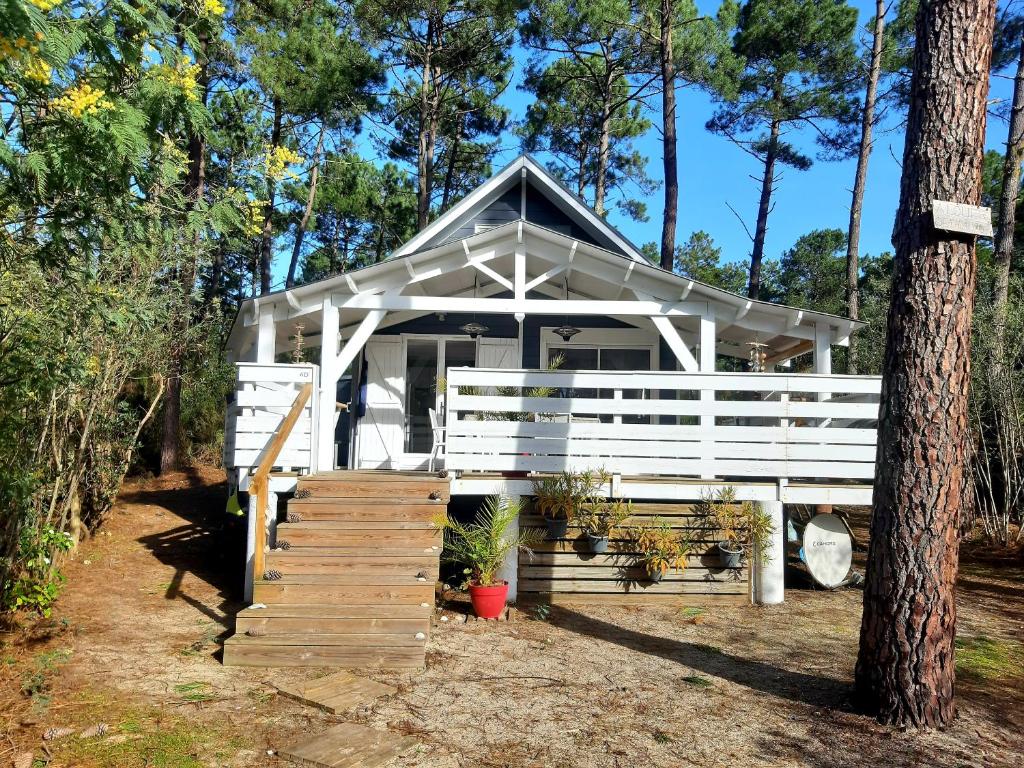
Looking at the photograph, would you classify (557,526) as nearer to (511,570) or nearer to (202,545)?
(511,570)

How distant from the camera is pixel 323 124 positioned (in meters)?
19.5

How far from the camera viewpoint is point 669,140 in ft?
54.9

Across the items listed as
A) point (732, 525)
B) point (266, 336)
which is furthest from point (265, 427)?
point (732, 525)

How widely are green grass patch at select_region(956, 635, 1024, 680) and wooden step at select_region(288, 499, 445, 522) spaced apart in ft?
14.0

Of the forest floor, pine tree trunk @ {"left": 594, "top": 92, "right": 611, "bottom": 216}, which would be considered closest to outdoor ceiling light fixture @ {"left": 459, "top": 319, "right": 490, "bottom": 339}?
the forest floor

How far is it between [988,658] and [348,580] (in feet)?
16.0

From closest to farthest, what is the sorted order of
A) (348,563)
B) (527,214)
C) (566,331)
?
(348,563)
(566,331)
(527,214)

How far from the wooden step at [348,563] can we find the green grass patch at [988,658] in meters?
3.97

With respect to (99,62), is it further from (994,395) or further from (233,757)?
(994,395)

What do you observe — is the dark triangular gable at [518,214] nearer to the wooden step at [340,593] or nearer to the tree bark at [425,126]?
the wooden step at [340,593]

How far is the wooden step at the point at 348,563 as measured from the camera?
230 inches

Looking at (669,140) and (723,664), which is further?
(669,140)

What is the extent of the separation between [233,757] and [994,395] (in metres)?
10.2

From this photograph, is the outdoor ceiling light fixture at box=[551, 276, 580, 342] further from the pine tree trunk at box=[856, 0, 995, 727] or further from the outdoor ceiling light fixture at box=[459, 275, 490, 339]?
the pine tree trunk at box=[856, 0, 995, 727]
